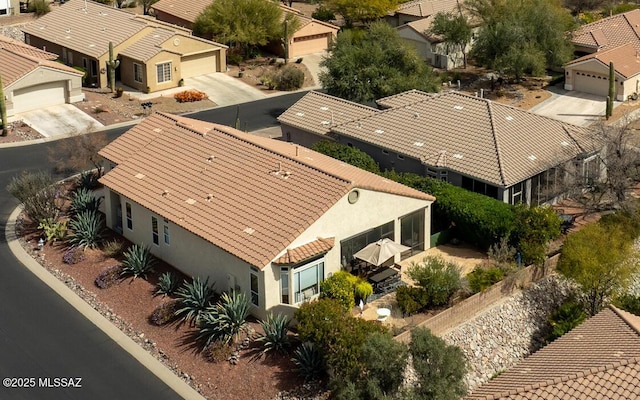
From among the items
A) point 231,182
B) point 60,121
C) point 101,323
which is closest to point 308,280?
point 231,182

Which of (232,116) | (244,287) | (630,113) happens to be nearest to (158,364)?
(244,287)

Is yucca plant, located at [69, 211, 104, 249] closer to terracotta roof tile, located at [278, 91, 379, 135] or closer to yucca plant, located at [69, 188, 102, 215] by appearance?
A: yucca plant, located at [69, 188, 102, 215]

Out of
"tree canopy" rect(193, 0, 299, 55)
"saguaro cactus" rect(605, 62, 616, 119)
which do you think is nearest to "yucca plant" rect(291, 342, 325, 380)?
"saguaro cactus" rect(605, 62, 616, 119)

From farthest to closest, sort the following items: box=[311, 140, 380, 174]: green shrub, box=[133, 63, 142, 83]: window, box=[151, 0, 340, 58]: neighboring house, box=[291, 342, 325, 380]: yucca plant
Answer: box=[151, 0, 340, 58]: neighboring house, box=[133, 63, 142, 83]: window, box=[311, 140, 380, 174]: green shrub, box=[291, 342, 325, 380]: yucca plant

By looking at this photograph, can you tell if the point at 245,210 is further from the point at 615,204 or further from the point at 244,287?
the point at 615,204

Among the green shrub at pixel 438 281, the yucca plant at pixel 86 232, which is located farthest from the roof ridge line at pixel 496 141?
the yucca plant at pixel 86 232

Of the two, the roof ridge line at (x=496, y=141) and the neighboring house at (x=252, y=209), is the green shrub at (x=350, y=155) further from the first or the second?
the roof ridge line at (x=496, y=141)

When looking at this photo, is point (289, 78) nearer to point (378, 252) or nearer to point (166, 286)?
point (378, 252)
